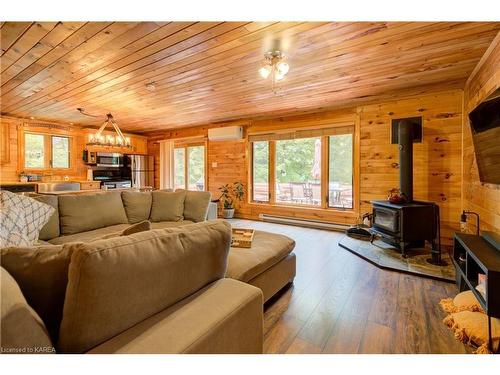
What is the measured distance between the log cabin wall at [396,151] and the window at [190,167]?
197 centimetres

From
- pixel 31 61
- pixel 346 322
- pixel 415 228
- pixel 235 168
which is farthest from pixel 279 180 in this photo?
pixel 31 61

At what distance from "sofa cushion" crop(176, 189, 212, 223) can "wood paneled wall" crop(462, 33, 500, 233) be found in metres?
3.21

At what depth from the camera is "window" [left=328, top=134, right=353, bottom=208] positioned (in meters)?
4.58

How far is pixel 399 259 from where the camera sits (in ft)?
10.0

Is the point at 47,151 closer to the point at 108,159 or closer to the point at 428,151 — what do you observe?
the point at 108,159

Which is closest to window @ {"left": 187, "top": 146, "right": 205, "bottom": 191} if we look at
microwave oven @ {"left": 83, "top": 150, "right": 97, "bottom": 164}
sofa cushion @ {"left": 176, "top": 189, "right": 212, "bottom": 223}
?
microwave oven @ {"left": 83, "top": 150, "right": 97, "bottom": 164}

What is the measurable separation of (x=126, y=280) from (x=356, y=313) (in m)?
1.81

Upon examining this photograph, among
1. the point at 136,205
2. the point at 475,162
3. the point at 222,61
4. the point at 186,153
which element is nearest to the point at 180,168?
the point at 186,153

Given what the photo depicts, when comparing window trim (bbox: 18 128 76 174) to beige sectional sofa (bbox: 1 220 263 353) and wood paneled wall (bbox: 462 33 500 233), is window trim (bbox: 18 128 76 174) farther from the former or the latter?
wood paneled wall (bbox: 462 33 500 233)

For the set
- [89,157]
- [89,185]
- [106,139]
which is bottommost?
[89,185]

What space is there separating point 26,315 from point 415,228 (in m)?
3.64

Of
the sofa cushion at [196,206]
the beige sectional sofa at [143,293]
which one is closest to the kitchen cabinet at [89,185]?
the sofa cushion at [196,206]

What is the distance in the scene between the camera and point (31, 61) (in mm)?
2582
